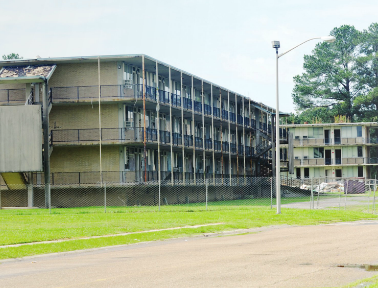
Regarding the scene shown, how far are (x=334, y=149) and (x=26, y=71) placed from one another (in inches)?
2150

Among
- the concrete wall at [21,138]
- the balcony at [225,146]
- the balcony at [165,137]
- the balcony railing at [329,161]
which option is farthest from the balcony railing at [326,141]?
the concrete wall at [21,138]

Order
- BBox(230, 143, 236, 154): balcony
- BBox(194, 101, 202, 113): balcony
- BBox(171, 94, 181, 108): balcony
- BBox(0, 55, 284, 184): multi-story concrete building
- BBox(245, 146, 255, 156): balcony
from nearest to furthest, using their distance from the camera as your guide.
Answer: BBox(0, 55, 284, 184): multi-story concrete building, BBox(171, 94, 181, 108): balcony, BBox(194, 101, 202, 113): balcony, BBox(230, 143, 236, 154): balcony, BBox(245, 146, 255, 156): balcony

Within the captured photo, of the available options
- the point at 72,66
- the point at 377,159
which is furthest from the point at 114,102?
the point at 377,159

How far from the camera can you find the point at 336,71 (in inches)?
4001

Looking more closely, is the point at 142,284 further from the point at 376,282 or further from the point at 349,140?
the point at 349,140

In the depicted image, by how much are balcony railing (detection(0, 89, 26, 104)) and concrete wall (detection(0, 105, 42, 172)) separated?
5.93 metres

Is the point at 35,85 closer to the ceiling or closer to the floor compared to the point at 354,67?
closer to the floor

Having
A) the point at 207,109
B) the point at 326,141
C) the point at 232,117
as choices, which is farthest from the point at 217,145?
the point at 326,141

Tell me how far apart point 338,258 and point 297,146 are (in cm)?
7704

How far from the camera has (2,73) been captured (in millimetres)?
47125

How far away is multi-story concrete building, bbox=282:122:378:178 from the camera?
294ft

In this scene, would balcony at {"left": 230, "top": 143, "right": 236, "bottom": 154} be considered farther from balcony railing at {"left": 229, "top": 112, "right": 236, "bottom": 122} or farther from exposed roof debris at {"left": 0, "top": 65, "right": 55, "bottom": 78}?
exposed roof debris at {"left": 0, "top": 65, "right": 55, "bottom": 78}

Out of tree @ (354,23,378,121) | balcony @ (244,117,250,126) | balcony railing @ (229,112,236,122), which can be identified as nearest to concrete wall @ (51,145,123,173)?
balcony railing @ (229,112,236,122)

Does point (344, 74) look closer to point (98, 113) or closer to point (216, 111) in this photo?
point (216, 111)
